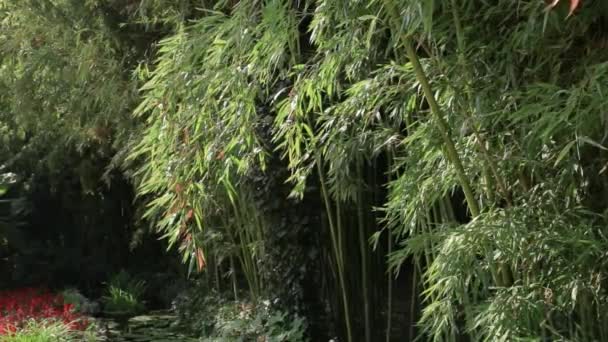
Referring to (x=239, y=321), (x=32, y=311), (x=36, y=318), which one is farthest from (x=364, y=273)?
(x=32, y=311)

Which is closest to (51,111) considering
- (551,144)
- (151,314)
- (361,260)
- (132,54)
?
(132,54)

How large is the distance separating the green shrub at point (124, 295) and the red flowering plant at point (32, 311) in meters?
0.52

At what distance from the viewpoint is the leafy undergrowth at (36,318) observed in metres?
5.02

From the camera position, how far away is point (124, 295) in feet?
25.3

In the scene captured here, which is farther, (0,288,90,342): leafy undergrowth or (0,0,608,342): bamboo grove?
(0,288,90,342): leafy undergrowth

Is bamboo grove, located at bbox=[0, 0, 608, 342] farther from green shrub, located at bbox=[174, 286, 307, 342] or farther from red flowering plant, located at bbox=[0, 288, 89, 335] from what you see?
red flowering plant, located at bbox=[0, 288, 89, 335]

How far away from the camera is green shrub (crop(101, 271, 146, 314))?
7.54 metres

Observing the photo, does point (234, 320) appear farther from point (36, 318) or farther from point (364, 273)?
point (36, 318)

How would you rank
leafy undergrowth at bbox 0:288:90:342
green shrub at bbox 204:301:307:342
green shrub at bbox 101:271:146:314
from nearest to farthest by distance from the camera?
1. green shrub at bbox 204:301:307:342
2. leafy undergrowth at bbox 0:288:90:342
3. green shrub at bbox 101:271:146:314

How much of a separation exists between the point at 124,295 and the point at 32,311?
4.29 feet

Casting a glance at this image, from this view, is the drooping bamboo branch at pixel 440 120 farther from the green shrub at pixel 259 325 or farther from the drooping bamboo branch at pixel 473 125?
the green shrub at pixel 259 325

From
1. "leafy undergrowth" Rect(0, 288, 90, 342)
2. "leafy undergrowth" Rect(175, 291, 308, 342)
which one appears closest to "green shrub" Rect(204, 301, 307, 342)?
"leafy undergrowth" Rect(175, 291, 308, 342)

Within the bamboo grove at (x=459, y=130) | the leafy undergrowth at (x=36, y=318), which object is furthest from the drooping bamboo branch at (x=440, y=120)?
the leafy undergrowth at (x=36, y=318)

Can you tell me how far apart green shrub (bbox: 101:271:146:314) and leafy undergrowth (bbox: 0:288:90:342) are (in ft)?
1.67
